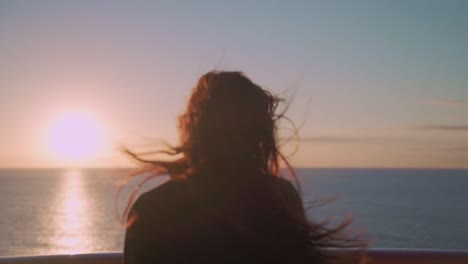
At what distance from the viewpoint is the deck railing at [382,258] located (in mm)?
2561

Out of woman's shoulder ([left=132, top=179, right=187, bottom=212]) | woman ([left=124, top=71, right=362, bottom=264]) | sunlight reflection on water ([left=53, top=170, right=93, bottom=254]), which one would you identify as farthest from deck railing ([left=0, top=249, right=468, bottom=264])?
sunlight reflection on water ([left=53, top=170, right=93, bottom=254])

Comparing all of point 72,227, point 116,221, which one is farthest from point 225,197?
point 72,227

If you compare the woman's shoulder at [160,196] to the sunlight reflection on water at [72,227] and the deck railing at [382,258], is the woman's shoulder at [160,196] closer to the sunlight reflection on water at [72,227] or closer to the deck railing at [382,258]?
the deck railing at [382,258]

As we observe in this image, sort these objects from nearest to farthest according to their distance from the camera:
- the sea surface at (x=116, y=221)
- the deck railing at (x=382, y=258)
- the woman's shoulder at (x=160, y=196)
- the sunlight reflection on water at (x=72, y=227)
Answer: the woman's shoulder at (x=160, y=196) → the deck railing at (x=382, y=258) → the sea surface at (x=116, y=221) → the sunlight reflection on water at (x=72, y=227)

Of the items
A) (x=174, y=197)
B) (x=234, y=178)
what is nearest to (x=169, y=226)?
(x=174, y=197)

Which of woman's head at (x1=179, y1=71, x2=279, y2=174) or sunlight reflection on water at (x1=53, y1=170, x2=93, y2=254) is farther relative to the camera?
sunlight reflection on water at (x1=53, y1=170, x2=93, y2=254)

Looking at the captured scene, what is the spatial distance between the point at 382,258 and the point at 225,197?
1120 millimetres

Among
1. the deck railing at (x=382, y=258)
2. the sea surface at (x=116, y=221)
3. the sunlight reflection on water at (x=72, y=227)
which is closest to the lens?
the deck railing at (x=382, y=258)

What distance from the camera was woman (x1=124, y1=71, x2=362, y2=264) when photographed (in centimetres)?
182

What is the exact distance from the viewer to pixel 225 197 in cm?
183

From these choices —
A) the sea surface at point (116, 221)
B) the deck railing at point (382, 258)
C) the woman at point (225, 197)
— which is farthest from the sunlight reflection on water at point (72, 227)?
the woman at point (225, 197)

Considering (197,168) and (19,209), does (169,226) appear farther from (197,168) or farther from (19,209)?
(19,209)

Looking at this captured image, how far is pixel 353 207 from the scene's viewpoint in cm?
8494

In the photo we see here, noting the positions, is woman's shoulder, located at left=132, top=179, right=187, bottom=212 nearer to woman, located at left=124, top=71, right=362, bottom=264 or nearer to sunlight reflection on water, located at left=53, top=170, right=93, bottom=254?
woman, located at left=124, top=71, right=362, bottom=264
